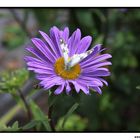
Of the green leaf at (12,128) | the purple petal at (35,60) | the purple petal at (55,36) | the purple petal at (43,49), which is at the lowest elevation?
the green leaf at (12,128)

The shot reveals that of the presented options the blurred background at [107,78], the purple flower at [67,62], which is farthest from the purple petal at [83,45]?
the blurred background at [107,78]

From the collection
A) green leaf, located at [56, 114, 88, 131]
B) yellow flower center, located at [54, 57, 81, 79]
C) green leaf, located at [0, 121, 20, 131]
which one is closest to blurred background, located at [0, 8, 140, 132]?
green leaf, located at [56, 114, 88, 131]

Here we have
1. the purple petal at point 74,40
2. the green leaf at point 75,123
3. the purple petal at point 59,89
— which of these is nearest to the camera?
the purple petal at point 59,89

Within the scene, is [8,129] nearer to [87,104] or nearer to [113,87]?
[87,104]

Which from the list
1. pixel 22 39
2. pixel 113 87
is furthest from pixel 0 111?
pixel 113 87

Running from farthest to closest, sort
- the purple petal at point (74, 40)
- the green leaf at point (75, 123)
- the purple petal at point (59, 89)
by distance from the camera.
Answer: the green leaf at point (75, 123) → the purple petal at point (74, 40) → the purple petal at point (59, 89)

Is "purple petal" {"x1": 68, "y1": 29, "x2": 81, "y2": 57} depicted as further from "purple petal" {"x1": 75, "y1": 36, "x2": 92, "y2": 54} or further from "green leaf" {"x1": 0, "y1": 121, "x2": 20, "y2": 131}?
"green leaf" {"x1": 0, "y1": 121, "x2": 20, "y2": 131}

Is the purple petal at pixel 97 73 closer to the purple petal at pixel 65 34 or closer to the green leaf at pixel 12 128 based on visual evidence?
the purple petal at pixel 65 34
